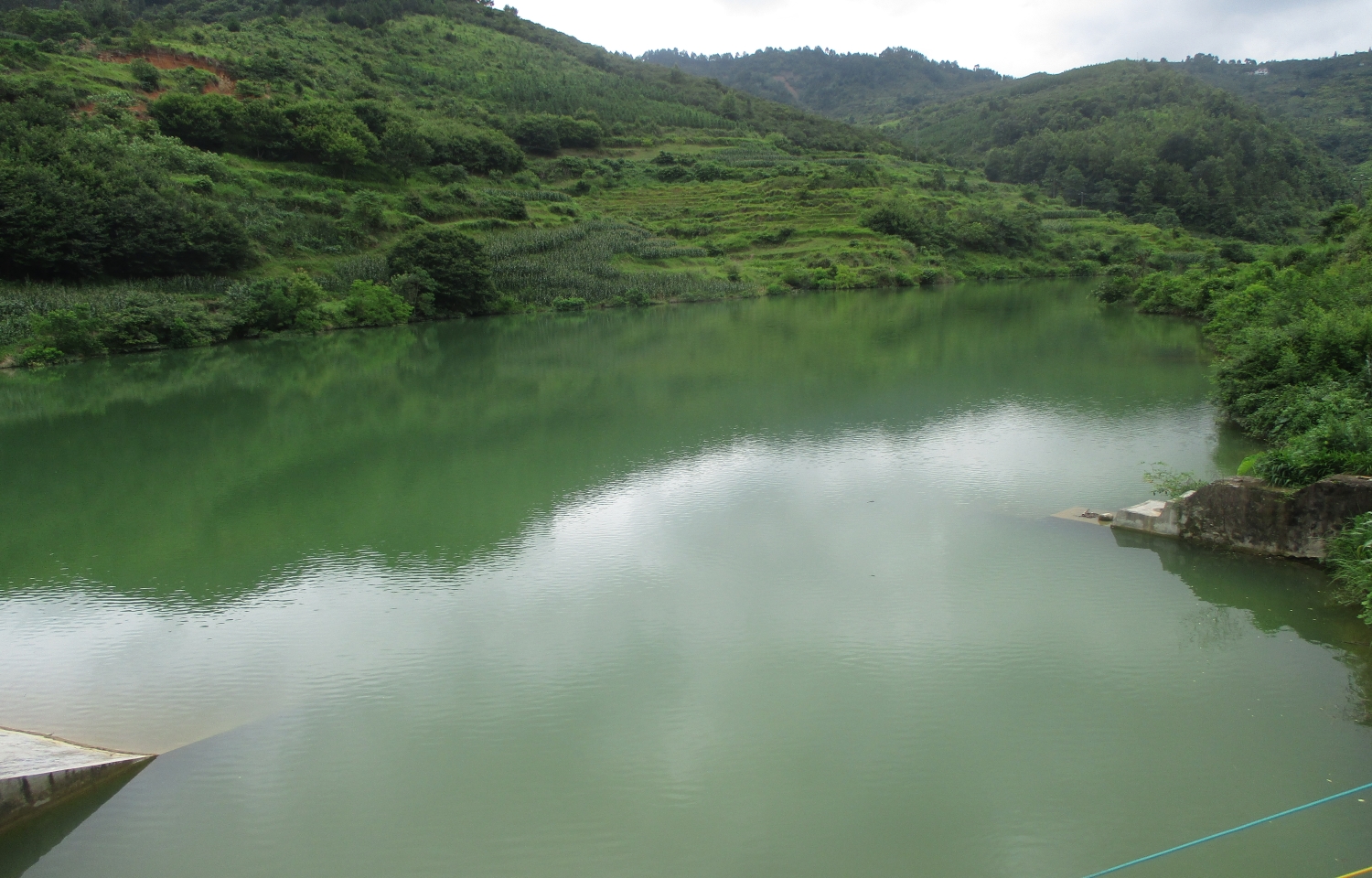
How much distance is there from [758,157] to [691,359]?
41.9 meters

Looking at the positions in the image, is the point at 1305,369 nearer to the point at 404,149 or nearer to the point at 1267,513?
the point at 1267,513

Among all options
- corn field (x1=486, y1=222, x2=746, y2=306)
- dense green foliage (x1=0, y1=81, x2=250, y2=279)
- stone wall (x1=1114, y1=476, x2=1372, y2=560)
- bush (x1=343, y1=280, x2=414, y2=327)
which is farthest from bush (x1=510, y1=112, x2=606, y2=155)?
stone wall (x1=1114, y1=476, x2=1372, y2=560)

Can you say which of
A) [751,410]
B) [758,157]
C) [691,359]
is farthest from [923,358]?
[758,157]

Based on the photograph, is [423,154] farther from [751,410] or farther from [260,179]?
[751,410]

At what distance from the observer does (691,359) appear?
22547 millimetres

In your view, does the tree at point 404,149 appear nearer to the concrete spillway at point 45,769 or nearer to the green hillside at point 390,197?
the green hillside at point 390,197

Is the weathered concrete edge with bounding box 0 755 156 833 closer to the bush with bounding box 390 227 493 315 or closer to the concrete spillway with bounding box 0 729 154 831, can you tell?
the concrete spillway with bounding box 0 729 154 831

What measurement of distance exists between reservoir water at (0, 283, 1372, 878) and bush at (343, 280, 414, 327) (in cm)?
1702

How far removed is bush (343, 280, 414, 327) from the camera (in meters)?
31.3

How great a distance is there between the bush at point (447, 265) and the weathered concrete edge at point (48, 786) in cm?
2959

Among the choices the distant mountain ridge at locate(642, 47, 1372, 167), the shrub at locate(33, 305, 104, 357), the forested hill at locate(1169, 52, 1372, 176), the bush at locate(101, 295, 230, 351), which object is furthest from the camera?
the distant mountain ridge at locate(642, 47, 1372, 167)

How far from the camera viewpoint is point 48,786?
5.12 meters

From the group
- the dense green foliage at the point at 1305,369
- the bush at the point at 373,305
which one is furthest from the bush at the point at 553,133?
the dense green foliage at the point at 1305,369

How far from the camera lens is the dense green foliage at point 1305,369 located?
8.05 meters
